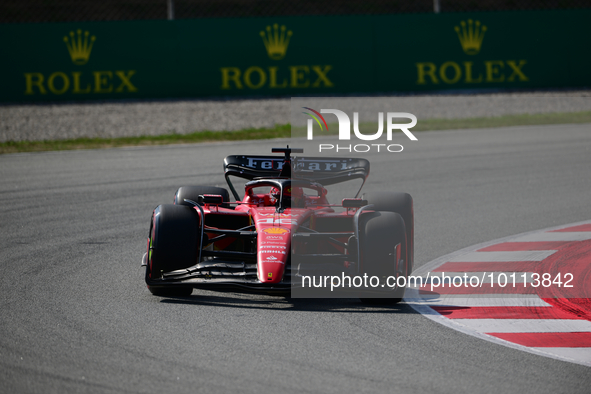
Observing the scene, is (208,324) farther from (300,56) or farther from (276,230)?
(300,56)

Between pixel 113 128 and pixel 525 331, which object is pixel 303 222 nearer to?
pixel 525 331

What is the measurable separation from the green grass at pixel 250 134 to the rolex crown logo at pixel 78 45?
3.34m

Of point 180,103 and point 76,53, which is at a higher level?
point 76,53

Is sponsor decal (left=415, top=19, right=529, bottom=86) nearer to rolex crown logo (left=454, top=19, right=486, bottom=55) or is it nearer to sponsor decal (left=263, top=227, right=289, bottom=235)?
rolex crown logo (left=454, top=19, right=486, bottom=55)

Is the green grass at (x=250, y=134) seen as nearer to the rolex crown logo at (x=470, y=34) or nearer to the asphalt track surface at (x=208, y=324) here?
the rolex crown logo at (x=470, y=34)

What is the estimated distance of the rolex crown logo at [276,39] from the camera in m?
17.5

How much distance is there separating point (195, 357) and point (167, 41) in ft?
45.8

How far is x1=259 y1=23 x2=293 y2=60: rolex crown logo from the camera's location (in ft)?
57.6

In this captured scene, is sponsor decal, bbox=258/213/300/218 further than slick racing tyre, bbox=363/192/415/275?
No

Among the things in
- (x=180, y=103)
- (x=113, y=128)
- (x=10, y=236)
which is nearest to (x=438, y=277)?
(x=10, y=236)

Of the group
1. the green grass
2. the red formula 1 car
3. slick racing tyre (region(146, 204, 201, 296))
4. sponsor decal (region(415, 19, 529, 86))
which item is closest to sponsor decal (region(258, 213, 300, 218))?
the red formula 1 car

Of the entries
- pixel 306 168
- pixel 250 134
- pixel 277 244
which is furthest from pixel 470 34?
pixel 277 244

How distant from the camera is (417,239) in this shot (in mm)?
7535

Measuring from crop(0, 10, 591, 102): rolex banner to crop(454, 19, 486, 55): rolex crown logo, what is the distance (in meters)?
0.02
